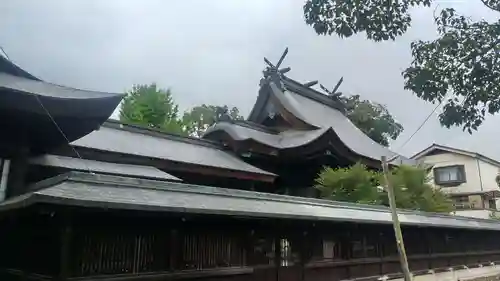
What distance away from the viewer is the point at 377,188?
1617cm

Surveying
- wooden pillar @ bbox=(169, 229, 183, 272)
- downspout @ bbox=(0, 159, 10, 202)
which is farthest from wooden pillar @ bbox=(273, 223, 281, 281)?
downspout @ bbox=(0, 159, 10, 202)

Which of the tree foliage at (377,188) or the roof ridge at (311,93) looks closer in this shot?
the tree foliage at (377,188)

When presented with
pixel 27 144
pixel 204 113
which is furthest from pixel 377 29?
pixel 204 113

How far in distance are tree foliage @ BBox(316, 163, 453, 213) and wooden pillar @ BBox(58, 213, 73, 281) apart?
450 inches

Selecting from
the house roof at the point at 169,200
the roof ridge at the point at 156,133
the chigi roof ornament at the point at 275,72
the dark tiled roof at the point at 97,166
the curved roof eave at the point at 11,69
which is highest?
the chigi roof ornament at the point at 275,72

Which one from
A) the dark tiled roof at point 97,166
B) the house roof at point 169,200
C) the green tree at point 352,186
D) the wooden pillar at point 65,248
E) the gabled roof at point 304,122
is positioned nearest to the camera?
the house roof at point 169,200

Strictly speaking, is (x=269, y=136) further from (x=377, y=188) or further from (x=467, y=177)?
(x=467, y=177)

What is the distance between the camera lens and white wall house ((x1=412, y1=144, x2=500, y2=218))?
3625cm

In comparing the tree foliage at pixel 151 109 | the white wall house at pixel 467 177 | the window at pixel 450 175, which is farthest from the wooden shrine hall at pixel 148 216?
the window at pixel 450 175

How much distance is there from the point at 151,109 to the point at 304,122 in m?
16.0

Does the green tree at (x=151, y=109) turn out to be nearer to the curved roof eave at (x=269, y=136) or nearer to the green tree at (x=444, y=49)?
the curved roof eave at (x=269, y=136)

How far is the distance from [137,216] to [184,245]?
1096 mm

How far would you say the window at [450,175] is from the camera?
38.3 metres

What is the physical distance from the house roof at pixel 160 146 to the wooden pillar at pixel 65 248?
5537 millimetres
